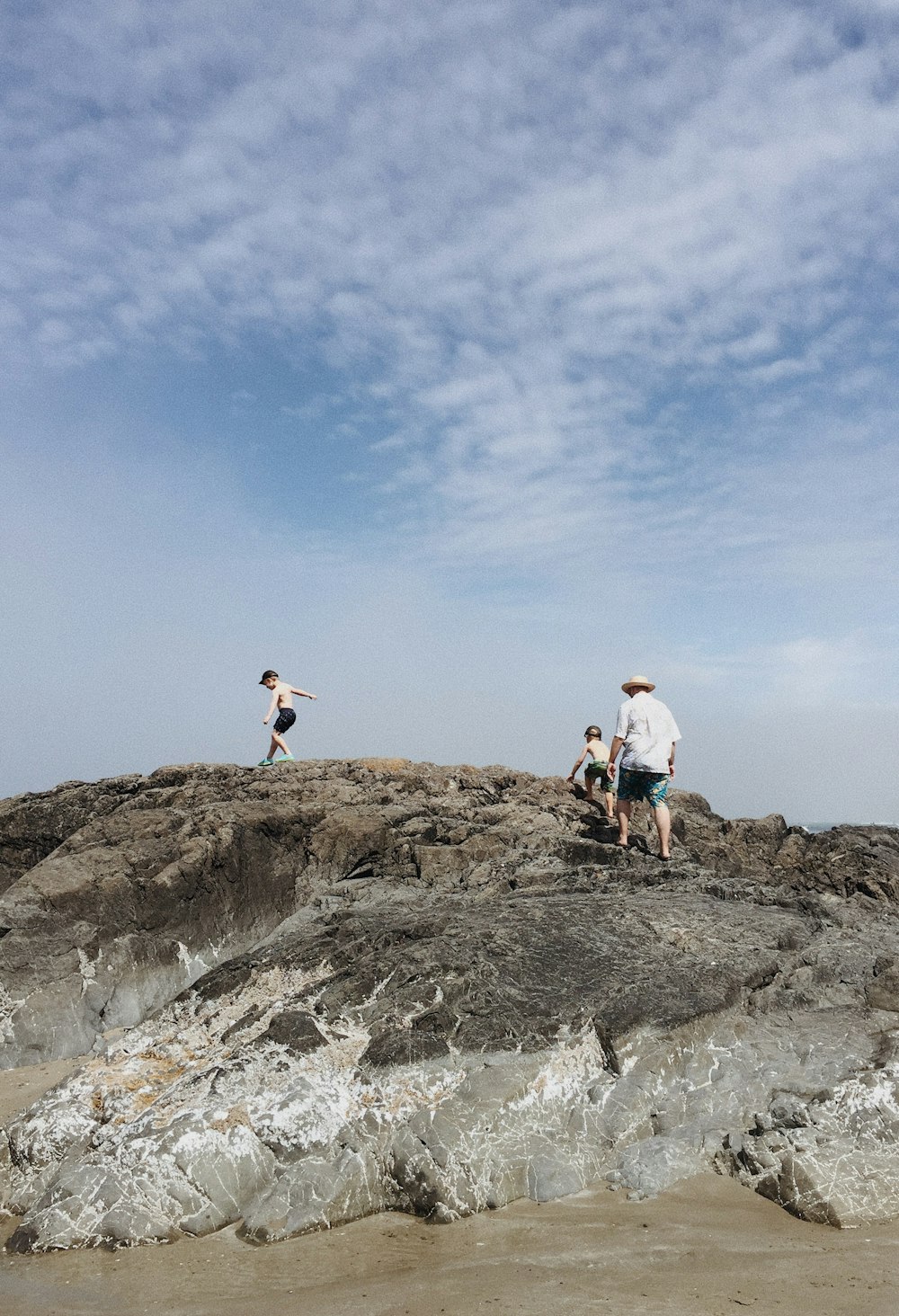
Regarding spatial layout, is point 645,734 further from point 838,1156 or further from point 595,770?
point 838,1156

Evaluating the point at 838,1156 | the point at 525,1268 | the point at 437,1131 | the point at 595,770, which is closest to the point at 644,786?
the point at 595,770

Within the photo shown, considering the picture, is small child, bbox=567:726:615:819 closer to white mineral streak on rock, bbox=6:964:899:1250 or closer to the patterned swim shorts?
the patterned swim shorts

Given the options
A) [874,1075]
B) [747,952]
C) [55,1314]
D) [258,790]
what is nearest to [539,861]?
[747,952]

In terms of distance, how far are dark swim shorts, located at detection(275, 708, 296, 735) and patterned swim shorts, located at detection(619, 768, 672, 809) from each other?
6.28 metres

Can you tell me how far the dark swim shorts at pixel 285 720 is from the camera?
14438mm

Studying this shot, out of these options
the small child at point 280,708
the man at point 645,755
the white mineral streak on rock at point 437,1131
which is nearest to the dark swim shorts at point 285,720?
the small child at point 280,708

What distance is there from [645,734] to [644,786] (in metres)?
0.56

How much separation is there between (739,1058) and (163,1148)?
328 centimetres

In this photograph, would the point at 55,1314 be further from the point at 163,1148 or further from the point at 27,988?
the point at 27,988

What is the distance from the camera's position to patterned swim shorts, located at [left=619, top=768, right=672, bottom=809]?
380 inches

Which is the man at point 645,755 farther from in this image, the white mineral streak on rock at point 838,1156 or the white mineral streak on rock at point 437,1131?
the white mineral streak on rock at point 838,1156

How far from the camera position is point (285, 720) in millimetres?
14484

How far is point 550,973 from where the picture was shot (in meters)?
6.03

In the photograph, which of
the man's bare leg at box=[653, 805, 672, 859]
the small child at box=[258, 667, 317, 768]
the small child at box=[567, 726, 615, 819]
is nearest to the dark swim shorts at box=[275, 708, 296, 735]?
the small child at box=[258, 667, 317, 768]
